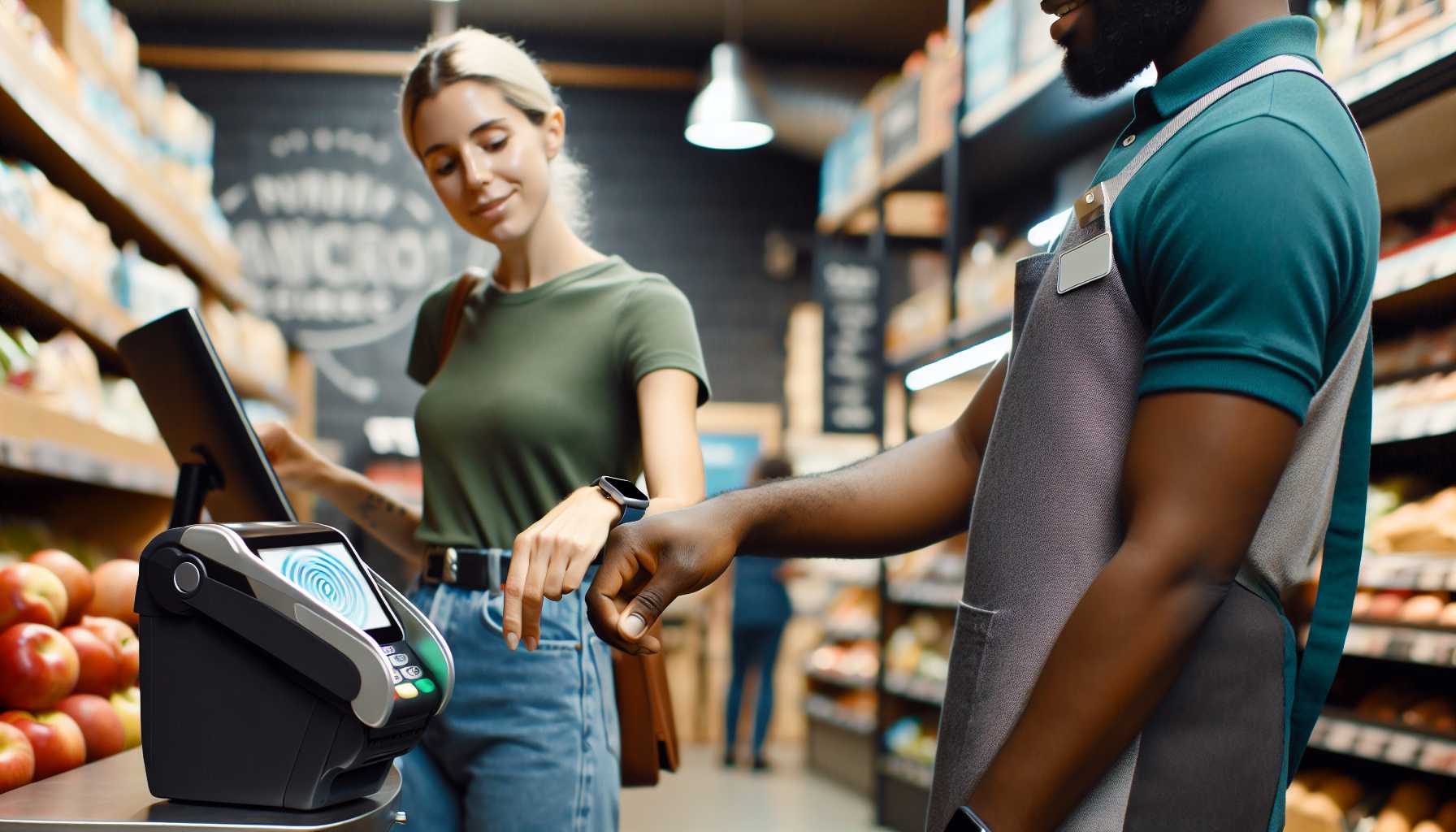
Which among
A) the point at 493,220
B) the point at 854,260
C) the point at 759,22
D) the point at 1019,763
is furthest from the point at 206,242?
the point at 759,22

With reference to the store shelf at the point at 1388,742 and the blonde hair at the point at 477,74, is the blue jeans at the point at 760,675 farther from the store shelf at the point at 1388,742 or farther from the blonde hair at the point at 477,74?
the blonde hair at the point at 477,74

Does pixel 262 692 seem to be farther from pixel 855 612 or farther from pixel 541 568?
pixel 855 612

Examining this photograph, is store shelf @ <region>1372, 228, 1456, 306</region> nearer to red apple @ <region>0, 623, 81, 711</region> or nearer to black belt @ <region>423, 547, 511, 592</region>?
black belt @ <region>423, 547, 511, 592</region>

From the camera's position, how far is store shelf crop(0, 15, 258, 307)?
88.4 inches

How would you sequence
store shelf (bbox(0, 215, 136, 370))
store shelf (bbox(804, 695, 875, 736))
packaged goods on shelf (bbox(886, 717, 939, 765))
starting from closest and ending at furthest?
store shelf (bbox(0, 215, 136, 370))
packaged goods on shelf (bbox(886, 717, 939, 765))
store shelf (bbox(804, 695, 875, 736))

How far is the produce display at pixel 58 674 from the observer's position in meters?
1.31

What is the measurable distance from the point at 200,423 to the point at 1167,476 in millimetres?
1093

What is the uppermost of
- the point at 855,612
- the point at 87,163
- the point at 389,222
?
the point at 389,222

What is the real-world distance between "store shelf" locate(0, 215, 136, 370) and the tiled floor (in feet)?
10.4

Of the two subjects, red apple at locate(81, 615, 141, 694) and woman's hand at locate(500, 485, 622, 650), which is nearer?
woman's hand at locate(500, 485, 622, 650)

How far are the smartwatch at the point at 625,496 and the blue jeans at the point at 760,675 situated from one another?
605cm

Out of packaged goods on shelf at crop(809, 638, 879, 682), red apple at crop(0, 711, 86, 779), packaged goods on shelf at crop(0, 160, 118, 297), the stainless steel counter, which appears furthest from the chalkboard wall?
the stainless steel counter

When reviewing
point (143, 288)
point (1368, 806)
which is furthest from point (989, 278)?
point (143, 288)

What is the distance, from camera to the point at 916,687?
524 centimetres
